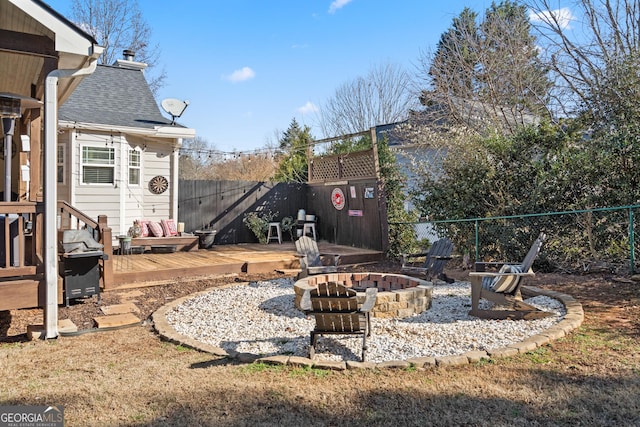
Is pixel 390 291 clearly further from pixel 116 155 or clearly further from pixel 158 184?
pixel 116 155

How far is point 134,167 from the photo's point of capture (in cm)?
1034

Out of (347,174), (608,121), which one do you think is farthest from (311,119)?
(608,121)

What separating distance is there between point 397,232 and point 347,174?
1979 millimetres

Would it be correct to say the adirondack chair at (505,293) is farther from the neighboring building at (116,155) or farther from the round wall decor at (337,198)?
the neighboring building at (116,155)

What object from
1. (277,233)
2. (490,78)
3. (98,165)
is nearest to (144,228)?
(98,165)

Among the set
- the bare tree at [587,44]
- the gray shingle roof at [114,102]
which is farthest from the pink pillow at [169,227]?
the bare tree at [587,44]

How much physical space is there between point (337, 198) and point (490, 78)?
535 cm

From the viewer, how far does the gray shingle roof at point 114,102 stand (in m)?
10.0

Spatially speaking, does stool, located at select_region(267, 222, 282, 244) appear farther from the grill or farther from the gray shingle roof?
the grill

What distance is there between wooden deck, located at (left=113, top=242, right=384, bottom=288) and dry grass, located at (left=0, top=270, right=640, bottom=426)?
3.36 m

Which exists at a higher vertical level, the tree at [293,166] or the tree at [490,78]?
the tree at [490,78]

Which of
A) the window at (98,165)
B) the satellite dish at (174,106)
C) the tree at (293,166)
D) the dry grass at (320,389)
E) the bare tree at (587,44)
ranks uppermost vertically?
the bare tree at (587,44)

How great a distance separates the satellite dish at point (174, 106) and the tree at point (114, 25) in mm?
10228

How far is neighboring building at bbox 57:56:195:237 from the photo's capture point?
962 centimetres
